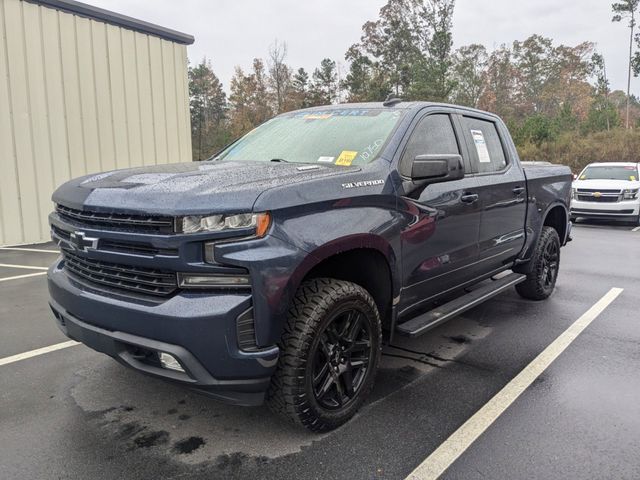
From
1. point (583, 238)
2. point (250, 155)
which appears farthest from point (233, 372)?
point (583, 238)

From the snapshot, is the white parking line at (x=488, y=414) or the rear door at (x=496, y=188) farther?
the rear door at (x=496, y=188)

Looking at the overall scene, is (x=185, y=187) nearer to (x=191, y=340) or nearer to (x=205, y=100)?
(x=191, y=340)

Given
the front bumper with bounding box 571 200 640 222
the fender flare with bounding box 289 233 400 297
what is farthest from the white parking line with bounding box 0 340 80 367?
the front bumper with bounding box 571 200 640 222

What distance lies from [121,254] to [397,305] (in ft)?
5.58

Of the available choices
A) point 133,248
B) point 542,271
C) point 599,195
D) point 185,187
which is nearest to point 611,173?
point 599,195

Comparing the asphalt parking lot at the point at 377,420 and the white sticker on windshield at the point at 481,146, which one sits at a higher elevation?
the white sticker on windshield at the point at 481,146

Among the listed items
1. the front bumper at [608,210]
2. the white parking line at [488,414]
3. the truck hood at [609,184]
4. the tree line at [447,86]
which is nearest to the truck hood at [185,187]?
the white parking line at [488,414]

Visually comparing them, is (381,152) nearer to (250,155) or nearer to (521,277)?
(250,155)

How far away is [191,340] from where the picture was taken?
2396 millimetres

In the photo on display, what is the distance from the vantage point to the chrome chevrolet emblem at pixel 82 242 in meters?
2.72

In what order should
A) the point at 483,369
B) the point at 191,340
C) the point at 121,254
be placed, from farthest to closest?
the point at 483,369 < the point at 121,254 < the point at 191,340

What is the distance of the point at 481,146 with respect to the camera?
4535mm

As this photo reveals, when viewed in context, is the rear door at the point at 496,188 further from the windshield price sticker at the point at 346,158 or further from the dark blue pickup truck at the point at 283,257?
the windshield price sticker at the point at 346,158

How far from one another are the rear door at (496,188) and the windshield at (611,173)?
1010cm
